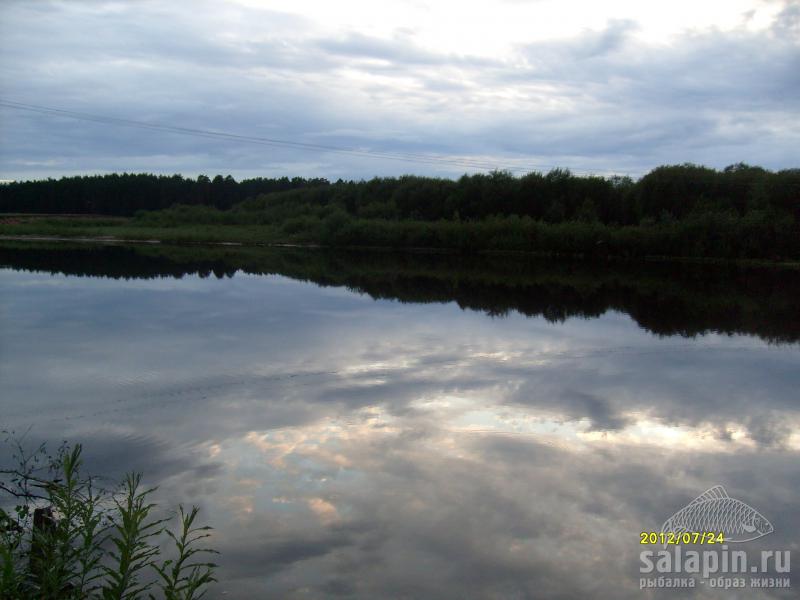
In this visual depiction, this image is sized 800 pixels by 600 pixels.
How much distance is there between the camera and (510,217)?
54219 millimetres

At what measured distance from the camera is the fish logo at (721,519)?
684 cm

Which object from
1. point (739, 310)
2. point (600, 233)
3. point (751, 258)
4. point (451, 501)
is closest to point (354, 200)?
point (600, 233)

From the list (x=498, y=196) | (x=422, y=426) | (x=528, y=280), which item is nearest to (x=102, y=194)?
(x=498, y=196)

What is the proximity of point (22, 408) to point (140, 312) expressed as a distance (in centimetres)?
1073

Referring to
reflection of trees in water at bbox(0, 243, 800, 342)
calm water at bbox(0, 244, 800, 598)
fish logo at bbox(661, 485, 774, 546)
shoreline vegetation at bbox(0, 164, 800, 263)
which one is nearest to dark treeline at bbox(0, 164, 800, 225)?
shoreline vegetation at bbox(0, 164, 800, 263)

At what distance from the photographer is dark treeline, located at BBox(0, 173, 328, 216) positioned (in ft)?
290

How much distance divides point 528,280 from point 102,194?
71938mm

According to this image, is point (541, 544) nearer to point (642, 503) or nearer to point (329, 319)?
point (642, 503)

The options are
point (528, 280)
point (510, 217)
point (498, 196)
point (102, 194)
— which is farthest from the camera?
point (102, 194)

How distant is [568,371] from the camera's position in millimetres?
13602

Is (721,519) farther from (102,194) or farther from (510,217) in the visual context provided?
(102,194)

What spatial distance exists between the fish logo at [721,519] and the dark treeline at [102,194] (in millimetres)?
89568

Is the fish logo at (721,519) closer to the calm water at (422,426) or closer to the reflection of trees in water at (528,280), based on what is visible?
the calm water at (422,426)

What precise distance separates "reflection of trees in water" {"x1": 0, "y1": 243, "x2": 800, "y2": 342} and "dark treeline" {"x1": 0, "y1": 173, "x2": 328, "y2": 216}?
39.9 meters
